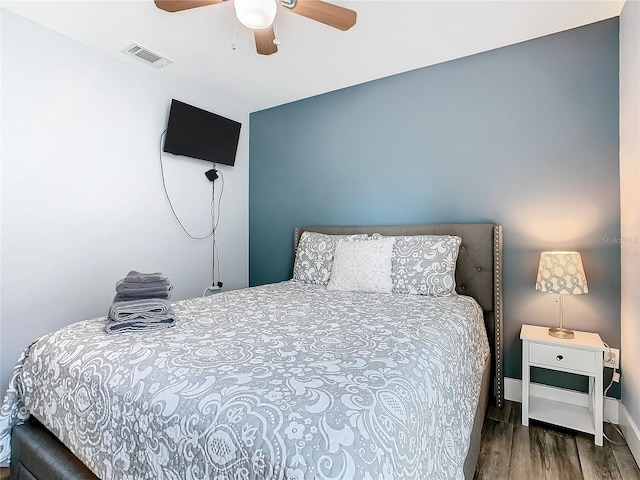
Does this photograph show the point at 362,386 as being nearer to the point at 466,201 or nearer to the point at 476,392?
the point at 476,392

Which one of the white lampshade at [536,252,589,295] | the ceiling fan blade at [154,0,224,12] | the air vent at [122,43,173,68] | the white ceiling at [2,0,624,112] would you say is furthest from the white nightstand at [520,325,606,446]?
the air vent at [122,43,173,68]

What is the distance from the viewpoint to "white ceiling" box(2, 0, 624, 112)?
1920 millimetres

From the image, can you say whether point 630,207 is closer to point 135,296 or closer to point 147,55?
point 135,296

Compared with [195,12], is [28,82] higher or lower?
lower

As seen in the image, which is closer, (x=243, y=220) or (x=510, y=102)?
(x=510, y=102)

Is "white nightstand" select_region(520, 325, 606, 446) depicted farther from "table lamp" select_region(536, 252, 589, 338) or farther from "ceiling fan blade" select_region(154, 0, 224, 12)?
"ceiling fan blade" select_region(154, 0, 224, 12)

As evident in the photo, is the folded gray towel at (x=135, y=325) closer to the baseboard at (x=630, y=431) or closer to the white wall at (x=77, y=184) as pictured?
the white wall at (x=77, y=184)

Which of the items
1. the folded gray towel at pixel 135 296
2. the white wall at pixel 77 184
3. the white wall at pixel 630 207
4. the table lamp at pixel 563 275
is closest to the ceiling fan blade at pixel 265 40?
the white wall at pixel 77 184

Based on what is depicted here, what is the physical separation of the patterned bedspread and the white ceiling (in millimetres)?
1791

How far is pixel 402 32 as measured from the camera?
2.13m

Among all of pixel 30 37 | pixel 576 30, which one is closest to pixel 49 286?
pixel 30 37

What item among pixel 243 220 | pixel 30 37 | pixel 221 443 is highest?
pixel 30 37

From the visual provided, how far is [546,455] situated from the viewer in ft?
5.54

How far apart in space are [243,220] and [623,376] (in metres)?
3.30
